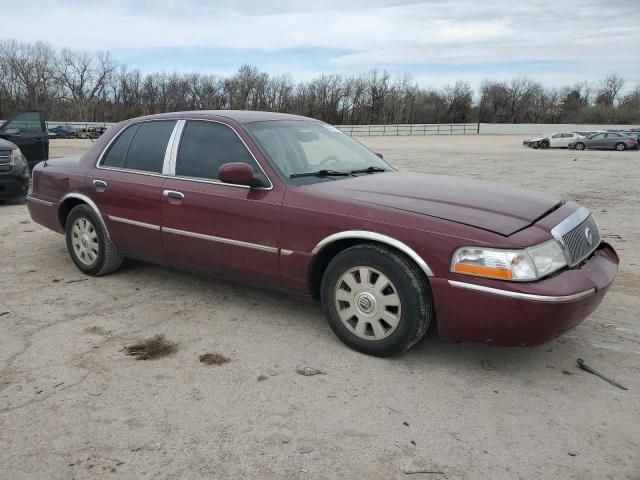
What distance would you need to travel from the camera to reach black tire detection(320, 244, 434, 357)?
129 inches

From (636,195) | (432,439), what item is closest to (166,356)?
(432,439)

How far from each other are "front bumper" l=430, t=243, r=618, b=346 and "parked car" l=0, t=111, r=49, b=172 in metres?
10.8

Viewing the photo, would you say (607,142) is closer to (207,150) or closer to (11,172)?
(11,172)

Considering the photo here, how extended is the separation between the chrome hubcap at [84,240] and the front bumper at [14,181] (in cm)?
501

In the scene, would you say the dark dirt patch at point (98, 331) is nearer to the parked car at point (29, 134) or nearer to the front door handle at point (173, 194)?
the front door handle at point (173, 194)

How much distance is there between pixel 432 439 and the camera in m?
2.70

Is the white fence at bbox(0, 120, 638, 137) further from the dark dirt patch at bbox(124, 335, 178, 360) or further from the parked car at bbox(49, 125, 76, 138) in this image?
the dark dirt patch at bbox(124, 335, 178, 360)

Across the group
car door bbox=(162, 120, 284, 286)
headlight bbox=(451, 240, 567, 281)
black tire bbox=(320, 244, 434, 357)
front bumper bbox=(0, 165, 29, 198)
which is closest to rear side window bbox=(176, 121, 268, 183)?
car door bbox=(162, 120, 284, 286)

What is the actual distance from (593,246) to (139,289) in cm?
369

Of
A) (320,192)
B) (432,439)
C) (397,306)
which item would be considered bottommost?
(432,439)

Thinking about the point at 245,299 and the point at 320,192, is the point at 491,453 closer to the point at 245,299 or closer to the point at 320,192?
the point at 320,192

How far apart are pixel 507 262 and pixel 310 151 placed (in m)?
1.94

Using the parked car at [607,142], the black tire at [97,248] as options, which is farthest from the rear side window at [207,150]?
the parked car at [607,142]

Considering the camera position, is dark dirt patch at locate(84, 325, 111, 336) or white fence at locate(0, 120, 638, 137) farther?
white fence at locate(0, 120, 638, 137)
